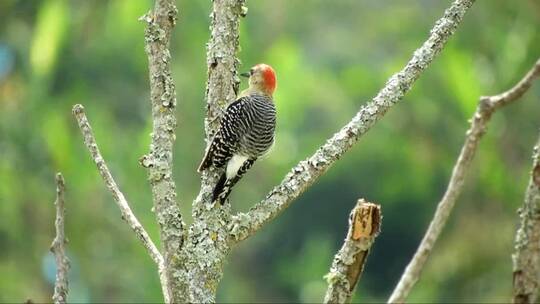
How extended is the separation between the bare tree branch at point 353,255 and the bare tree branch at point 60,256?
0.77m

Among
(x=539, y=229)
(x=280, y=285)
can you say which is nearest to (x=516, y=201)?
(x=280, y=285)

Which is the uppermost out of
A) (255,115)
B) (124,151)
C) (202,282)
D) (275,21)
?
(275,21)

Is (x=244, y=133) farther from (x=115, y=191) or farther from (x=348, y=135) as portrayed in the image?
(x=115, y=191)

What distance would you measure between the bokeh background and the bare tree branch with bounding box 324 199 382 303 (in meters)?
10.8

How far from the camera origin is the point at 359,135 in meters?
4.26

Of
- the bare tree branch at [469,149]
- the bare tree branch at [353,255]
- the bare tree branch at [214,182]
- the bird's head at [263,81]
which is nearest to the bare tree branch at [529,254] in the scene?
the bare tree branch at [469,149]

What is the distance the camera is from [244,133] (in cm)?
583

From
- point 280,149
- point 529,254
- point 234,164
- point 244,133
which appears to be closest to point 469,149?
point 529,254

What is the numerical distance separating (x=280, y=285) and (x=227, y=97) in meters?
16.0

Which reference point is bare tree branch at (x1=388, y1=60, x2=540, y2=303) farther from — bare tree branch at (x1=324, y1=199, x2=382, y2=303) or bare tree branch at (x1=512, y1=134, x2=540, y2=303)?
bare tree branch at (x1=324, y1=199, x2=382, y2=303)

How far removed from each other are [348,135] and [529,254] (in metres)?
1.99

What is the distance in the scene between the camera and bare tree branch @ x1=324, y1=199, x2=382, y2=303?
311cm

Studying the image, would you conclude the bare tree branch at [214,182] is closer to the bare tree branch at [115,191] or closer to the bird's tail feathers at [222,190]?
the bird's tail feathers at [222,190]

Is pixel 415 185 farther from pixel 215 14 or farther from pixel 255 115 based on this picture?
pixel 215 14
